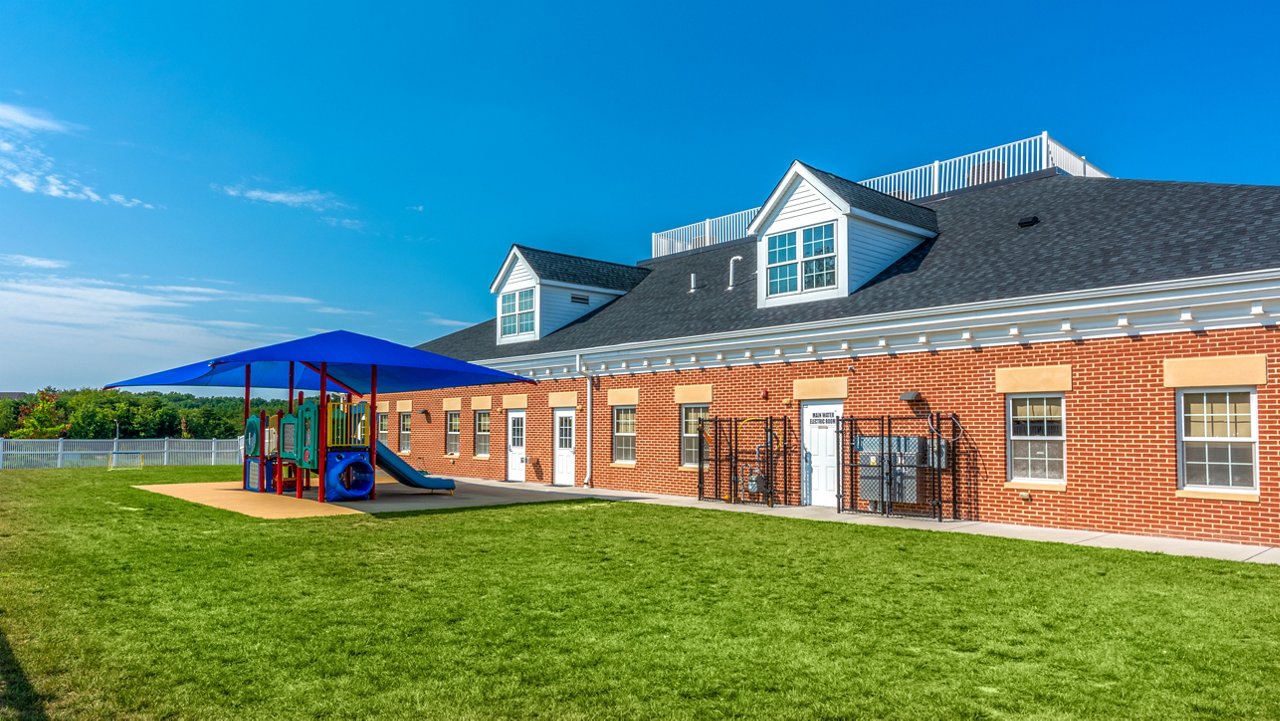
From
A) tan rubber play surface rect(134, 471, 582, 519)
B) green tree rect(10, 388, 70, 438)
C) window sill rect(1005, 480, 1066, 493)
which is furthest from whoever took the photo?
green tree rect(10, 388, 70, 438)

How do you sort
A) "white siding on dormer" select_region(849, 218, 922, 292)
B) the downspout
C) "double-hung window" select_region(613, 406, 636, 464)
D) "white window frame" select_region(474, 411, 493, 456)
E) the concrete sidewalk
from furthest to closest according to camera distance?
"white window frame" select_region(474, 411, 493, 456), the downspout, "double-hung window" select_region(613, 406, 636, 464), "white siding on dormer" select_region(849, 218, 922, 292), the concrete sidewalk

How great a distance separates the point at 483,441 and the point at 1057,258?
1687cm

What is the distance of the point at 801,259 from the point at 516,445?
1030 cm

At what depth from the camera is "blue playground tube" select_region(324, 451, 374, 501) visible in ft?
57.2

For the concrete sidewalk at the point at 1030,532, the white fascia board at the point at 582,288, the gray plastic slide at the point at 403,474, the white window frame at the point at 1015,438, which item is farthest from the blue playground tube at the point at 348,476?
the white window frame at the point at 1015,438

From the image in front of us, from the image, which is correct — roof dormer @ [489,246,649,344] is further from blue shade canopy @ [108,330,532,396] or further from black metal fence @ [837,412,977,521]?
black metal fence @ [837,412,977,521]

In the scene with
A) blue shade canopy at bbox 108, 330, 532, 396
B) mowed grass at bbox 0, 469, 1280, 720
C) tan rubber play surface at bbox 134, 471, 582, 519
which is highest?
blue shade canopy at bbox 108, 330, 532, 396

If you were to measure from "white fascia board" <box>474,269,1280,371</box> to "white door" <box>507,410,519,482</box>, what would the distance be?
5.94 metres

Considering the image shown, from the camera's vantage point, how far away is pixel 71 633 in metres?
6.44

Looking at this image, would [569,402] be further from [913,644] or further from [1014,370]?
[913,644]

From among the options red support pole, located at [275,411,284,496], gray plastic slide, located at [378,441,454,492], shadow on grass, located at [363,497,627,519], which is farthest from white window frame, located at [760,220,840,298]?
red support pole, located at [275,411,284,496]

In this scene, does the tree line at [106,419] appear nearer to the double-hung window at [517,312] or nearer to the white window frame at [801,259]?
the double-hung window at [517,312]

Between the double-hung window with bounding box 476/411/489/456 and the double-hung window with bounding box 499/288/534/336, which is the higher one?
the double-hung window with bounding box 499/288/534/336

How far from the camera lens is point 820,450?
16812 mm
